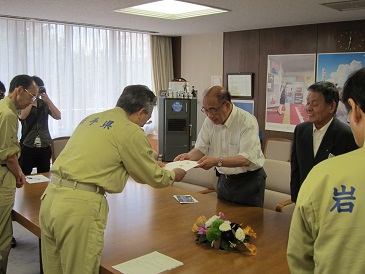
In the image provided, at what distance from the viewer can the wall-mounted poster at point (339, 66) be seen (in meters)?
5.35

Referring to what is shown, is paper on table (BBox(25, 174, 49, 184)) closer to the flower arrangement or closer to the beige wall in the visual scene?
the flower arrangement

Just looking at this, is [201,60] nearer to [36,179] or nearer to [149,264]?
[36,179]

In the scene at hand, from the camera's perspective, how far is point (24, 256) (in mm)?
3715

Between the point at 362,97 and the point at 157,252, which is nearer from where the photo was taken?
the point at 362,97

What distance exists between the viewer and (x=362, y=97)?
1.08 metres

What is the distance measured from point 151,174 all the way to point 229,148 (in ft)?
3.37

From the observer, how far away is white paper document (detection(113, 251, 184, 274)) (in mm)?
1772

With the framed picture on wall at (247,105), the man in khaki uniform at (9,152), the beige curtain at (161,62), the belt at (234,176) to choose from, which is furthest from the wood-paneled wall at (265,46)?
the man in khaki uniform at (9,152)

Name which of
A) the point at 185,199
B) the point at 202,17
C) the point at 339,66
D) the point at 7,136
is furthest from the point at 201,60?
the point at 7,136

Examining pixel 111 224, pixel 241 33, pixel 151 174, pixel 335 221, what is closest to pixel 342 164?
pixel 335 221

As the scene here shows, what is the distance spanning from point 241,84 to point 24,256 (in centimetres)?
441

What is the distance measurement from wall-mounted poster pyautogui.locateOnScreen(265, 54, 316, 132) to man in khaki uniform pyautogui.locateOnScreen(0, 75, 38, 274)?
164 inches

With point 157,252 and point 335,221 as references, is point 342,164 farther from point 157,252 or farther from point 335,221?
point 157,252

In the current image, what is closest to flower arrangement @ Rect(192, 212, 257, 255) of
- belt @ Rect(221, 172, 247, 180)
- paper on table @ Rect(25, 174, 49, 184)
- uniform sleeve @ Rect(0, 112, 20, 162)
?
belt @ Rect(221, 172, 247, 180)
